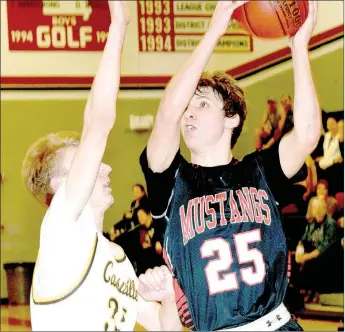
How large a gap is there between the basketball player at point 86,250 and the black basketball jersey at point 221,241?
0.28m

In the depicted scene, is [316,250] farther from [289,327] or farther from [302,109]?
[302,109]

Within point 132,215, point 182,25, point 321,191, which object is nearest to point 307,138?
point 321,191

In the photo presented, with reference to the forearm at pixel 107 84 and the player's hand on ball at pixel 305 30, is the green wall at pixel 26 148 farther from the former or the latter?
the forearm at pixel 107 84

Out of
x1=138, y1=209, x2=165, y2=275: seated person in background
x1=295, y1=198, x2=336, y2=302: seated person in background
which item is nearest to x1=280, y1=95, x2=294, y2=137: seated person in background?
x1=295, y1=198, x2=336, y2=302: seated person in background

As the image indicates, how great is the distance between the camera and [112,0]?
2.26m

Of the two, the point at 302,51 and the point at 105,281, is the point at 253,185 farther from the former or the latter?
the point at 105,281

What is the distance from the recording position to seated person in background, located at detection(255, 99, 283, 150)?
19.2 feet

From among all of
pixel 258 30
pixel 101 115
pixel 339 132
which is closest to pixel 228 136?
pixel 258 30

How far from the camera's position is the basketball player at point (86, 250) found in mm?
2207

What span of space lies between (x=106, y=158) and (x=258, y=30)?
464cm

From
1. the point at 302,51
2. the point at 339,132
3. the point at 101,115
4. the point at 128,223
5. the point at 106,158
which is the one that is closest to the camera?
the point at 101,115

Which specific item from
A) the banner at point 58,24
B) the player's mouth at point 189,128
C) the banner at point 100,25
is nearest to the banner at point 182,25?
the banner at point 100,25

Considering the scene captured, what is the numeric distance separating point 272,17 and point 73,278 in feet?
3.89

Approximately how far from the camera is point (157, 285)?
267 centimetres
